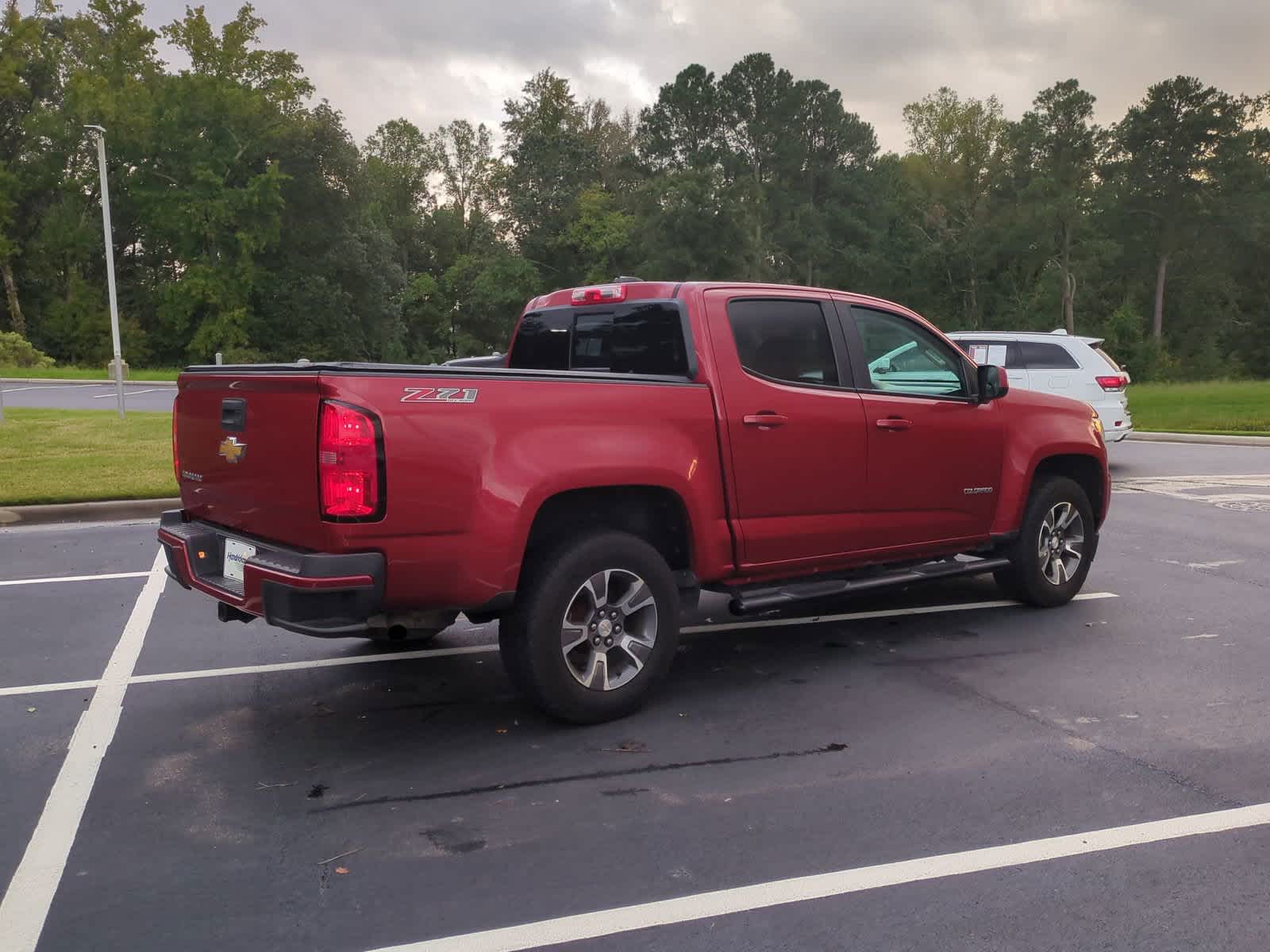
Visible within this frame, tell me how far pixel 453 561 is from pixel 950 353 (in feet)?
11.3

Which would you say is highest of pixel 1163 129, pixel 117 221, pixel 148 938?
pixel 1163 129

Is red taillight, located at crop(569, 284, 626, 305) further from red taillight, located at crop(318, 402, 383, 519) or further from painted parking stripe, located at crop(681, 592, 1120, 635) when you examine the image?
painted parking stripe, located at crop(681, 592, 1120, 635)

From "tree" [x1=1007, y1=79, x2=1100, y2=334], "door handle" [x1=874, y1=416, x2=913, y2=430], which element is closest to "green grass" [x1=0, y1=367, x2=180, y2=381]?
"door handle" [x1=874, y1=416, x2=913, y2=430]

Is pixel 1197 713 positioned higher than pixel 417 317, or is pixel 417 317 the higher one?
pixel 417 317

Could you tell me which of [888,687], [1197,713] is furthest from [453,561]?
[1197,713]

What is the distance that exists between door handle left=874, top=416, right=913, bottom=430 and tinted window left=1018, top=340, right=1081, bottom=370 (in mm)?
9792

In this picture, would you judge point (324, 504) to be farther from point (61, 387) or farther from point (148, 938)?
point (61, 387)

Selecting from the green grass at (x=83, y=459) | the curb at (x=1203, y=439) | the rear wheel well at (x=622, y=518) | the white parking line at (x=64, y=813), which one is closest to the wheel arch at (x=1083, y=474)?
the rear wheel well at (x=622, y=518)

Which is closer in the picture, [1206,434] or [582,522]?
[582,522]

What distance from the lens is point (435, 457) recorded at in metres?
4.29

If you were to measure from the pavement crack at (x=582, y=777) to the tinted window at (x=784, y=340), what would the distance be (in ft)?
6.16

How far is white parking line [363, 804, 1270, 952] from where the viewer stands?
10.2 ft

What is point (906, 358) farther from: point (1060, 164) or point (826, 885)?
point (1060, 164)

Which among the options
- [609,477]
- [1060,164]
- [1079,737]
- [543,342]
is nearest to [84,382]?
[543,342]
